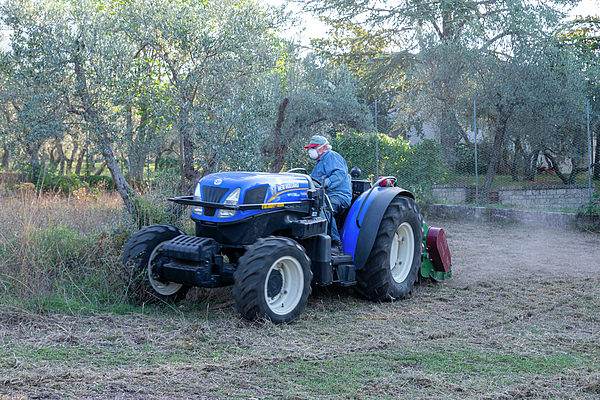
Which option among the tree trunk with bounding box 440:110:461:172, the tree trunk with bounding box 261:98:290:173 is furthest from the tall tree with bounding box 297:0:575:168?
the tree trunk with bounding box 261:98:290:173

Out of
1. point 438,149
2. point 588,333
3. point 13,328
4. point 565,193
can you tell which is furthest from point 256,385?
point 438,149

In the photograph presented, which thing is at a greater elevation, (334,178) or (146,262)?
(334,178)

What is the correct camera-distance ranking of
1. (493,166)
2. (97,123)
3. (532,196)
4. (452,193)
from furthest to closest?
(452,193) → (493,166) → (532,196) → (97,123)

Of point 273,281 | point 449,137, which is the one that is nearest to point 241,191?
point 273,281

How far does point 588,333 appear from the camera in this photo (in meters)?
4.35

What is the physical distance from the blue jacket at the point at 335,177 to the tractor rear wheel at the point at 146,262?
1525 mm

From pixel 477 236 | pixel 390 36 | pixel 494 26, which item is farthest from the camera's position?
pixel 390 36

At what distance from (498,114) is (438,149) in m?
1.63

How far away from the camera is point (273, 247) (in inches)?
171

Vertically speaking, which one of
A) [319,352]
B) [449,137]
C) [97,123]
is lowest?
[319,352]

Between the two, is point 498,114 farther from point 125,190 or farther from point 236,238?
point 236,238

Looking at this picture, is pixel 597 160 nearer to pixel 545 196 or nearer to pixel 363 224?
pixel 545 196

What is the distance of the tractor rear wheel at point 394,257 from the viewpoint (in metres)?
5.39

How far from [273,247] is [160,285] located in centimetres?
134
